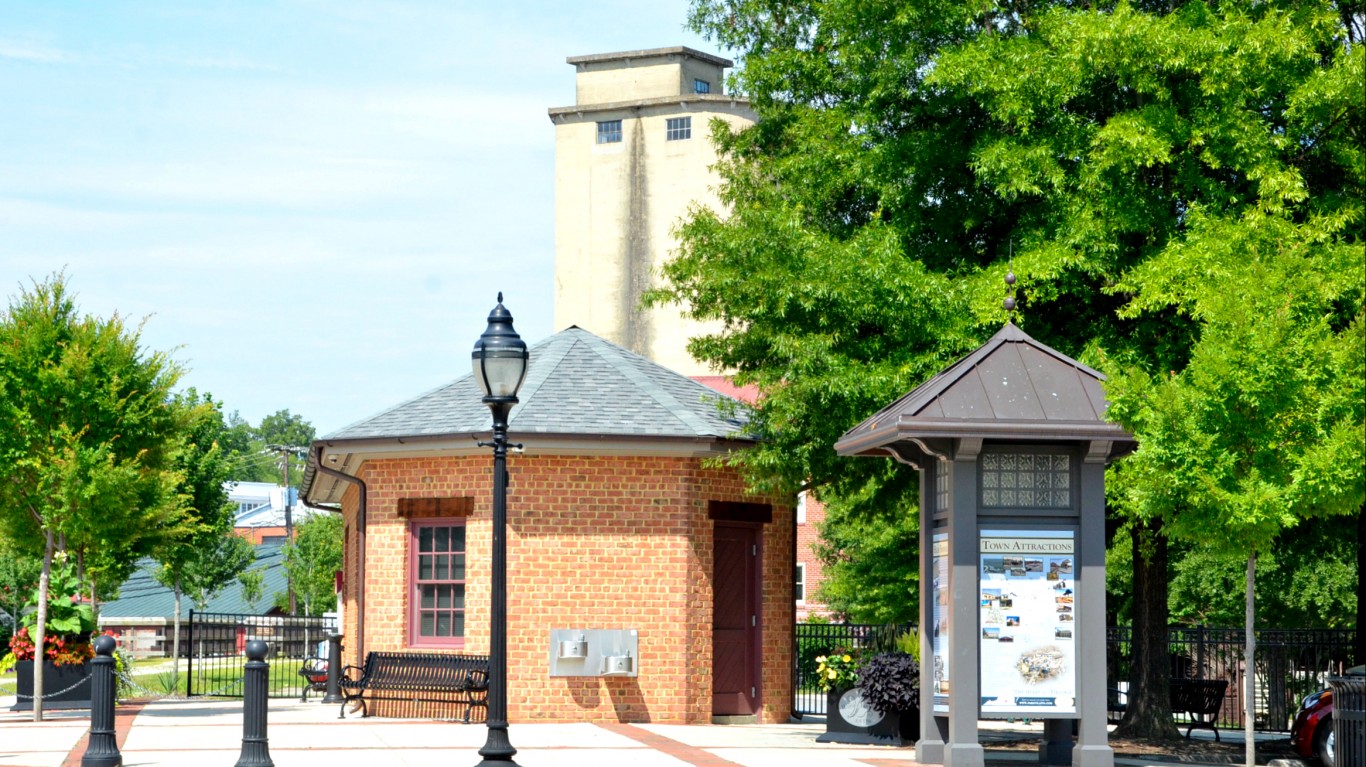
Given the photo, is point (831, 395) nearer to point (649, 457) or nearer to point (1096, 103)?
point (649, 457)

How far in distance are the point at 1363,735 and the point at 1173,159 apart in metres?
7.87

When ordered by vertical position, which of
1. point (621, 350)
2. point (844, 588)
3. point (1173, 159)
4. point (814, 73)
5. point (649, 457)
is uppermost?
point (814, 73)

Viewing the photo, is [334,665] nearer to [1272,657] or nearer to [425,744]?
[425,744]

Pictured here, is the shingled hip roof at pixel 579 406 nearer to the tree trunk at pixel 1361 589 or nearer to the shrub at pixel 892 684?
the shrub at pixel 892 684

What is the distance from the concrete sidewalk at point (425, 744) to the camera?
1501 centimetres

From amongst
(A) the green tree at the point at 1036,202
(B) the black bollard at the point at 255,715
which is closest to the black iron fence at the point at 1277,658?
(A) the green tree at the point at 1036,202

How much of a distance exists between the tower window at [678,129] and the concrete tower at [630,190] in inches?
1.4

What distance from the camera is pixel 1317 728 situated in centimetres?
1664

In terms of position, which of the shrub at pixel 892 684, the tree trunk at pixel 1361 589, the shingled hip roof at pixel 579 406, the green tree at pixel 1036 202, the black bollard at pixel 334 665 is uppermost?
the green tree at pixel 1036 202

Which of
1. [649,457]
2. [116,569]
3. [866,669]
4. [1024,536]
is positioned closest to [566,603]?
[649,457]

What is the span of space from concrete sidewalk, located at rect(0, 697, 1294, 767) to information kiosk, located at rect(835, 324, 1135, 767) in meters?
1.65

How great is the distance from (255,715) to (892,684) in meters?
7.45

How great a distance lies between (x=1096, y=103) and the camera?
19.5 m

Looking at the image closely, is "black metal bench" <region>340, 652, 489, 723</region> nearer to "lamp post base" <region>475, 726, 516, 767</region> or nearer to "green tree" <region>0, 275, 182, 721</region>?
"green tree" <region>0, 275, 182, 721</region>
